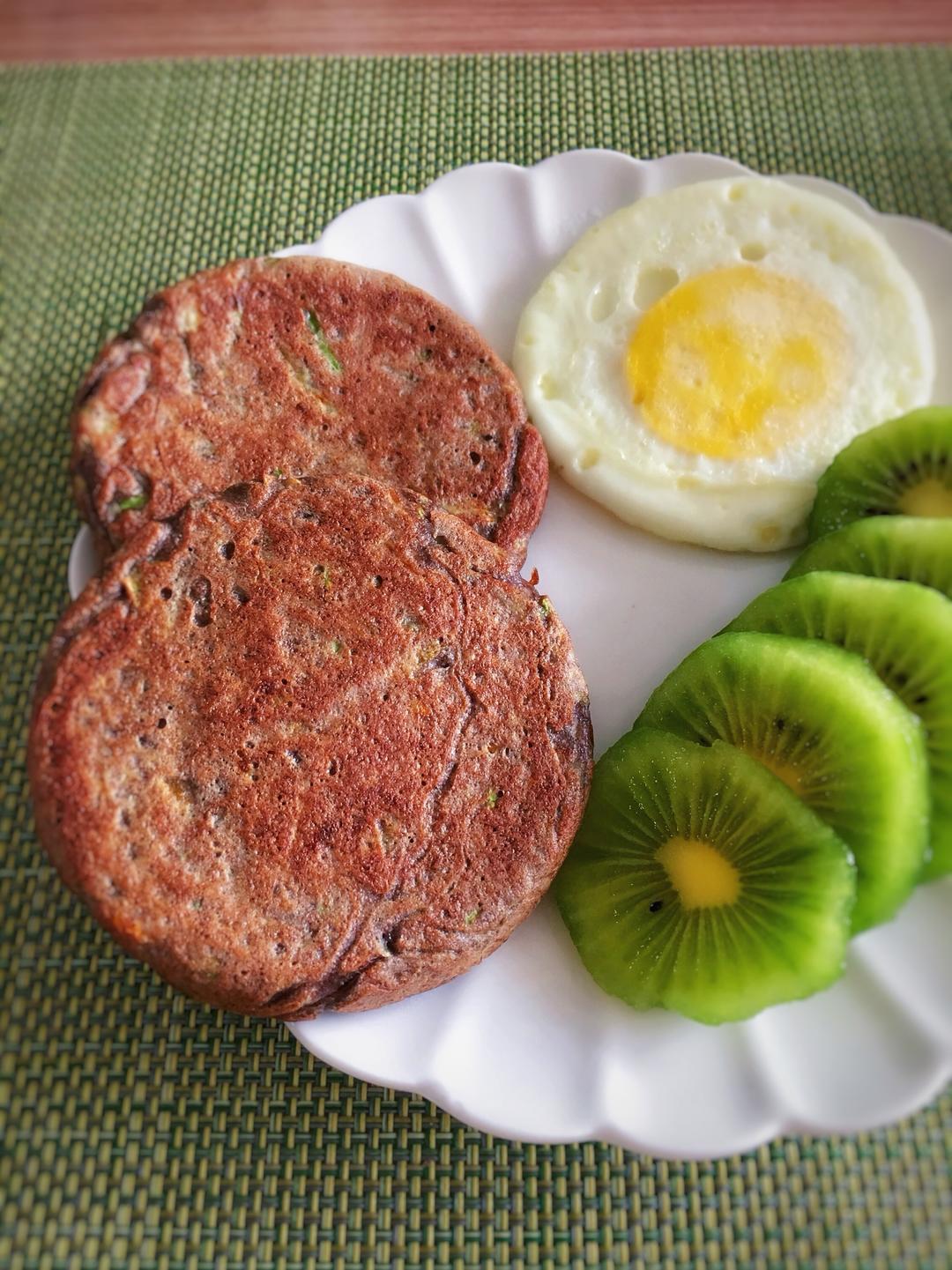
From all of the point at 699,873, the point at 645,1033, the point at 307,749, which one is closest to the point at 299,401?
the point at 307,749

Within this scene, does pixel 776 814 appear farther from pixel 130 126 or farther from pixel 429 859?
pixel 130 126

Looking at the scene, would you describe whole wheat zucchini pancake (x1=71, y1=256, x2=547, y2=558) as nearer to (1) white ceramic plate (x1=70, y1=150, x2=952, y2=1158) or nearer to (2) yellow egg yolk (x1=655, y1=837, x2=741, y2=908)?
(1) white ceramic plate (x1=70, y1=150, x2=952, y2=1158)

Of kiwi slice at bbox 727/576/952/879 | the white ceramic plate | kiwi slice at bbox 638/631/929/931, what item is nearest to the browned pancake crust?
the white ceramic plate

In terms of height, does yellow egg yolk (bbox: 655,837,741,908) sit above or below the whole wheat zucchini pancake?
below

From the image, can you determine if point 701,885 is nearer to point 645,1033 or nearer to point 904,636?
point 645,1033

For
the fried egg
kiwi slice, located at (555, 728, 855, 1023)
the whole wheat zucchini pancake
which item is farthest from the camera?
the fried egg

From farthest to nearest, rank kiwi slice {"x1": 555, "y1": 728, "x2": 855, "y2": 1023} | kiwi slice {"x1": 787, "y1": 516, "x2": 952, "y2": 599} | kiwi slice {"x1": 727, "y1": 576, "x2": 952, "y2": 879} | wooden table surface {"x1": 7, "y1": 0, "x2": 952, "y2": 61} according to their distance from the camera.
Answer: wooden table surface {"x1": 7, "y1": 0, "x2": 952, "y2": 61} < kiwi slice {"x1": 787, "y1": 516, "x2": 952, "y2": 599} < kiwi slice {"x1": 727, "y1": 576, "x2": 952, "y2": 879} < kiwi slice {"x1": 555, "y1": 728, "x2": 855, "y2": 1023}

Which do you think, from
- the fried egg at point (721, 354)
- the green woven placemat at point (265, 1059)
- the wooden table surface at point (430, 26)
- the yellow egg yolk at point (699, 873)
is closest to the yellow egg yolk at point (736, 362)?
the fried egg at point (721, 354)

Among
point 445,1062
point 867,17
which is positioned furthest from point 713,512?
point 867,17
